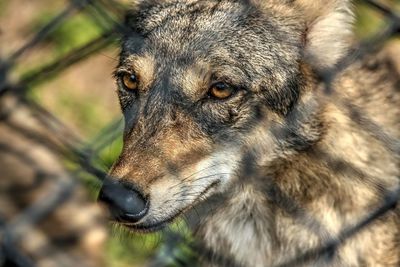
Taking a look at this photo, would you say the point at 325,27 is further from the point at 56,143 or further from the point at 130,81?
the point at 56,143

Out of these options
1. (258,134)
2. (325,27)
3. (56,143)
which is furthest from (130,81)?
(56,143)

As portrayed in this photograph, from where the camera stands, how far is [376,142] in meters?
2.54

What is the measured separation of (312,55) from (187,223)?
70 cm

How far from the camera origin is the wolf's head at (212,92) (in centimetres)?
220

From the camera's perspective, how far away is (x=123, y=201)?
2094 mm

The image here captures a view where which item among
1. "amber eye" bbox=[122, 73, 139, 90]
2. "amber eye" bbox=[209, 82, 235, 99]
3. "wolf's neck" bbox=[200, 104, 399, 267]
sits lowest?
"wolf's neck" bbox=[200, 104, 399, 267]

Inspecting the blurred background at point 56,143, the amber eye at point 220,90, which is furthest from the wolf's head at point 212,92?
the blurred background at point 56,143

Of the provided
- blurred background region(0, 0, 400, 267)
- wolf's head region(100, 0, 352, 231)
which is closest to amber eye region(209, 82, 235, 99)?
wolf's head region(100, 0, 352, 231)

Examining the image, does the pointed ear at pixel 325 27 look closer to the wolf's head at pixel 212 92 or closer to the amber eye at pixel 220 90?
the wolf's head at pixel 212 92

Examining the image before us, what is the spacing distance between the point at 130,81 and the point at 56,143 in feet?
4.36

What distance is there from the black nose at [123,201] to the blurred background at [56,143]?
89cm

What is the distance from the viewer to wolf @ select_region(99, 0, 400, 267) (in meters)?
2.23

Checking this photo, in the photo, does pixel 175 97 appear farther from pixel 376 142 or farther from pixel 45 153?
pixel 45 153

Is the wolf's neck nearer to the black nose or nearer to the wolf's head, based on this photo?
the wolf's head
